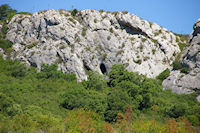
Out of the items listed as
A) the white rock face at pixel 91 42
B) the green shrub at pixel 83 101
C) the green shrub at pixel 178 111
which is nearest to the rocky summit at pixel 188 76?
the white rock face at pixel 91 42

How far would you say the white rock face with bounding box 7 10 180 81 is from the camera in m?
50.4

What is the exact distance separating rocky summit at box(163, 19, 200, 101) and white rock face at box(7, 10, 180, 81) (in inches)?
202

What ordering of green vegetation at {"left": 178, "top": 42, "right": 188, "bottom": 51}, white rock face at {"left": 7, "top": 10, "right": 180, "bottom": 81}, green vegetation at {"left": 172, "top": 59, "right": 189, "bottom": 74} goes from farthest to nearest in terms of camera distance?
1. green vegetation at {"left": 178, "top": 42, "right": 188, "bottom": 51}
2. white rock face at {"left": 7, "top": 10, "right": 180, "bottom": 81}
3. green vegetation at {"left": 172, "top": 59, "right": 189, "bottom": 74}

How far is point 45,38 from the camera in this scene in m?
54.7

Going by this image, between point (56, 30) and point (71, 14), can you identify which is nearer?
point (56, 30)

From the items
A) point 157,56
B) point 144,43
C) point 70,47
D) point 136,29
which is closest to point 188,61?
point 157,56

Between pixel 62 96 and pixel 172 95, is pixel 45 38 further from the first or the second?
pixel 172 95

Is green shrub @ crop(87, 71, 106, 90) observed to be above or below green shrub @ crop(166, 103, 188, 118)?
above

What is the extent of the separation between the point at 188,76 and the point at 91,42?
25125mm

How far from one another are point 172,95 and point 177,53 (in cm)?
1852

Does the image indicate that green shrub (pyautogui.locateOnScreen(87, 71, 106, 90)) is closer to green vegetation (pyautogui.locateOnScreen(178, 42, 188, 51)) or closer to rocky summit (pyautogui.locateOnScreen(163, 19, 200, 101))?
rocky summit (pyautogui.locateOnScreen(163, 19, 200, 101))

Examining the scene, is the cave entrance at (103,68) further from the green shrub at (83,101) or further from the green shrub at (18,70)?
the green shrub at (18,70)

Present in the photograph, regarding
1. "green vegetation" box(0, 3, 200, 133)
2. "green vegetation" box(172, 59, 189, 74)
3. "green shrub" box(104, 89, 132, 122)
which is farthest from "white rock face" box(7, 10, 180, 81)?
"green shrub" box(104, 89, 132, 122)

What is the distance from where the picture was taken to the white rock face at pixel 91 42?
50.4 metres
